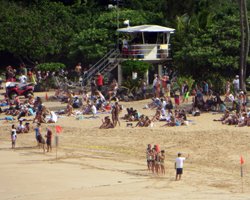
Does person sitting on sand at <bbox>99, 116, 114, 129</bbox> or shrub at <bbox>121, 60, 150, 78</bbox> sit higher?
shrub at <bbox>121, 60, 150, 78</bbox>

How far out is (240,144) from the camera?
31906mm

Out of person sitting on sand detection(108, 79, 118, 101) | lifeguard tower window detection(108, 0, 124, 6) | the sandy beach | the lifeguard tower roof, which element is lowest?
the sandy beach

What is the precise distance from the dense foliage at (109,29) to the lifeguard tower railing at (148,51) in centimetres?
57

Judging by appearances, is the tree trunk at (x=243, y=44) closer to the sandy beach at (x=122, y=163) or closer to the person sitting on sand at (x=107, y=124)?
the sandy beach at (x=122, y=163)

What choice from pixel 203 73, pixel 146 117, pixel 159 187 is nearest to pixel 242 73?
pixel 203 73

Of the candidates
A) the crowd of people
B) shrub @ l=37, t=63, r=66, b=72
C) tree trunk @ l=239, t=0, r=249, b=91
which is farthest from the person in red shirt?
tree trunk @ l=239, t=0, r=249, b=91

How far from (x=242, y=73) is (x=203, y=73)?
416cm

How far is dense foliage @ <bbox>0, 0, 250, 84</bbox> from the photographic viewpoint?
1768 inches

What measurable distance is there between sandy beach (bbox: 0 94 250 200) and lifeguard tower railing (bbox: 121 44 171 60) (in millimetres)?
8940

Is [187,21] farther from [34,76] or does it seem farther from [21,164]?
[21,164]

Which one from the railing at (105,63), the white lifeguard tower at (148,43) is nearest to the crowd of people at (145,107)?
the railing at (105,63)

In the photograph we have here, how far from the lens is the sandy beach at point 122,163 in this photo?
2469 centimetres

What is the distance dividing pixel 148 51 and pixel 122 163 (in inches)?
770

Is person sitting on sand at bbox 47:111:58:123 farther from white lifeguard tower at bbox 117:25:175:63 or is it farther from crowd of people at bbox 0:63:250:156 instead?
white lifeguard tower at bbox 117:25:175:63
